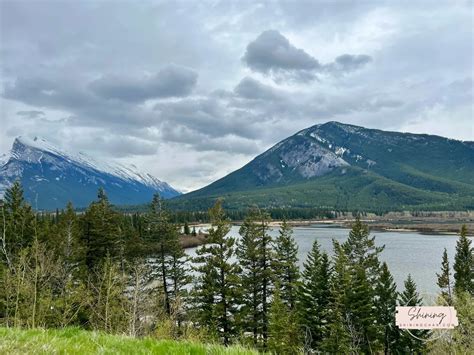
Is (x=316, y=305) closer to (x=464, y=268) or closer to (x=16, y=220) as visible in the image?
(x=464, y=268)

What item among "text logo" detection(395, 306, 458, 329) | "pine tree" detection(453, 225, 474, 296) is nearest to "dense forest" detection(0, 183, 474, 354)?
"pine tree" detection(453, 225, 474, 296)

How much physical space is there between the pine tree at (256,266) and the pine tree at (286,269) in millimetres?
1198

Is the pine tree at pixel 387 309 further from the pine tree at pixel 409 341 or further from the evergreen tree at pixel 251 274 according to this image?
the evergreen tree at pixel 251 274

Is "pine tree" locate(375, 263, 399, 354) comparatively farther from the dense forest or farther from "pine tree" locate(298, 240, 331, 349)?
"pine tree" locate(298, 240, 331, 349)

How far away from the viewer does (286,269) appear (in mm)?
41750

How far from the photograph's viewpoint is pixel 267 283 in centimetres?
3956

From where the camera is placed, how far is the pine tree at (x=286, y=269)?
131 ft

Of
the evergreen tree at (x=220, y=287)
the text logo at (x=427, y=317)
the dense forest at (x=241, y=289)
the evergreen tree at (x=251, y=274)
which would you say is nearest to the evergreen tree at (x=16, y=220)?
the dense forest at (x=241, y=289)

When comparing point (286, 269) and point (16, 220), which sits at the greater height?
point (16, 220)

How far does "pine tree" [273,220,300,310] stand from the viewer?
4000cm

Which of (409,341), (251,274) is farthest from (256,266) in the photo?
(409,341)

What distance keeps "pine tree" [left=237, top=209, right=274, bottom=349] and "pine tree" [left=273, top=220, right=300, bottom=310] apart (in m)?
1.20

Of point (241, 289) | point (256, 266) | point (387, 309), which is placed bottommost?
point (387, 309)

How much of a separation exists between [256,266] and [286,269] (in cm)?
415
